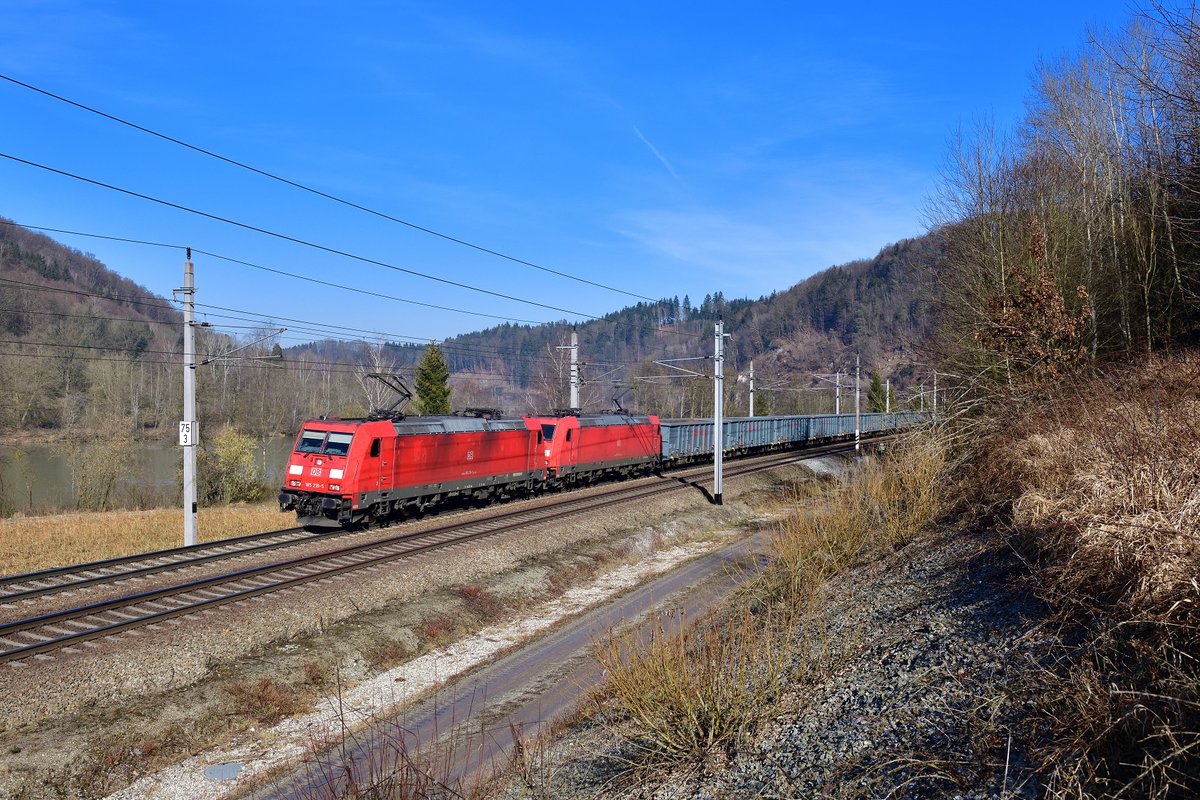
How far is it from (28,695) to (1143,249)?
2391 cm

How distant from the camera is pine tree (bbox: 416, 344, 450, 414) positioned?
51319 millimetres

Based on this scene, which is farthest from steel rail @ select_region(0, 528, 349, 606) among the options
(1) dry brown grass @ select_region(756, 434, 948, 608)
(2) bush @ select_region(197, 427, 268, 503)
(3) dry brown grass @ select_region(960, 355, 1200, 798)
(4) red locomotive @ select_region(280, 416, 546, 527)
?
(2) bush @ select_region(197, 427, 268, 503)

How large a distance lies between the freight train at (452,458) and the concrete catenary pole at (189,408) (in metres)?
2.13

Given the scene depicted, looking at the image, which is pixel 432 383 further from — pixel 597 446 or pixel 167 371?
pixel 167 371

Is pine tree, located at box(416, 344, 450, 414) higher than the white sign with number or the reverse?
higher

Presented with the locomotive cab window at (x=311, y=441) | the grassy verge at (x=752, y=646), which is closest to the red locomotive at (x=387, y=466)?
the locomotive cab window at (x=311, y=441)

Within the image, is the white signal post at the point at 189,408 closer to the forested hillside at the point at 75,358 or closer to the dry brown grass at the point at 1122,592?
the forested hillside at the point at 75,358

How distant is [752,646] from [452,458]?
15756 millimetres

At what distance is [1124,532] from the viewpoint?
6.03 meters

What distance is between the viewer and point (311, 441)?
790 inches

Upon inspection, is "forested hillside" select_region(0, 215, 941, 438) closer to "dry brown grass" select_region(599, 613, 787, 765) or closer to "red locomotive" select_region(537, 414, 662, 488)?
"red locomotive" select_region(537, 414, 662, 488)

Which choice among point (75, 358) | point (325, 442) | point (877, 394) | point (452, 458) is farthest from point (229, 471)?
point (877, 394)

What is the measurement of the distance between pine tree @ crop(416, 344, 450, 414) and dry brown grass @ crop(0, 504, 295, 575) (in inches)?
887

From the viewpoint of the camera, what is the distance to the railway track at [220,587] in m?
11.0
